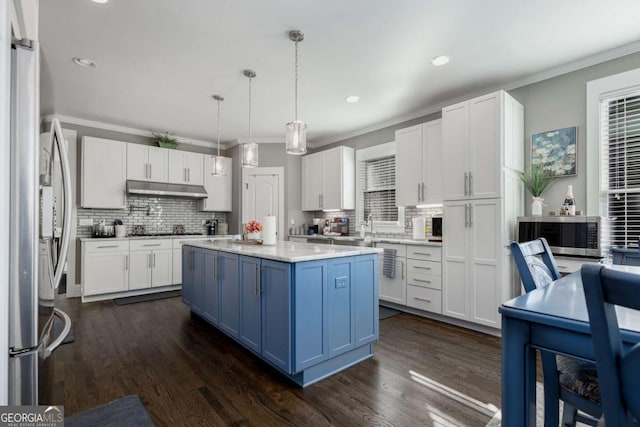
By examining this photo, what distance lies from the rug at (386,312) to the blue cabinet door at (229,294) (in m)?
1.81

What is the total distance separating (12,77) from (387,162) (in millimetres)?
4728

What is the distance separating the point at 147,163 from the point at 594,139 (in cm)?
601

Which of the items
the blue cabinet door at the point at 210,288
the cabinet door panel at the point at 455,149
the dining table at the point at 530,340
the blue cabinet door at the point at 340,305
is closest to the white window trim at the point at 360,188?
the cabinet door panel at the point at 455,149

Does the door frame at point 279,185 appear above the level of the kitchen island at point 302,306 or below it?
above

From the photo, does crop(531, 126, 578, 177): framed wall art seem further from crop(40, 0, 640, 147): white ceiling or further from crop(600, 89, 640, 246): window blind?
crop(40, 0, 640, 147): white ceiling

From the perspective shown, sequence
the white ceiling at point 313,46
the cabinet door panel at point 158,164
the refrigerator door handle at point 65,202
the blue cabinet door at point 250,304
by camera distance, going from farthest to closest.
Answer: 1. the cabinet door panel at point 158,164
2. the blue cabinet door at point 250,304
3. the white ceiling at point 313,46
4. the refrigerator door handle at point 65,202

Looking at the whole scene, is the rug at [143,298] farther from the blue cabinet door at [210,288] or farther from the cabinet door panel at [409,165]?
the cabinet door panel at [409,165]

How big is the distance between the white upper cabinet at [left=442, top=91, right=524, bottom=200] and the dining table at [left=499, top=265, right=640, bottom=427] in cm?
245

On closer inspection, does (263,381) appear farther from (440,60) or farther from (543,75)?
(543,75)

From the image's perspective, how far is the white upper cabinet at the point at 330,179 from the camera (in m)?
5.44

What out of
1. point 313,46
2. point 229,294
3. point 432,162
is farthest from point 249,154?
point 432,162

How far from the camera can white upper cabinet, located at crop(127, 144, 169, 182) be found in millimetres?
5168

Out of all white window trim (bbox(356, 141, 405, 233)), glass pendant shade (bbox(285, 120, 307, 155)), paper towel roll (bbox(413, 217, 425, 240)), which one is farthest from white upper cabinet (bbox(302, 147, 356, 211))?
glass pendant shade (bbox(285, 120, 307, 155))

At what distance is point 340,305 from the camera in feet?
8.13
